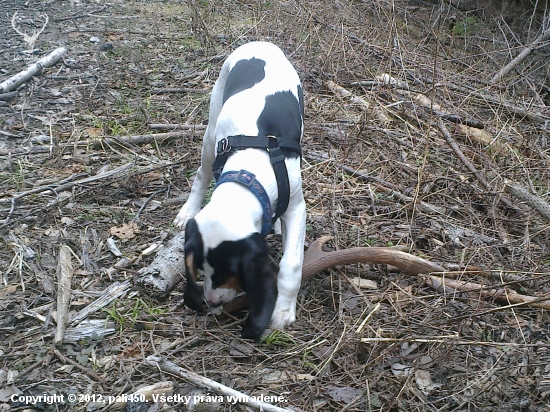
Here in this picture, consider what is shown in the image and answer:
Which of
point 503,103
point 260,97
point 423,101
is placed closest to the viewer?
point 260,97

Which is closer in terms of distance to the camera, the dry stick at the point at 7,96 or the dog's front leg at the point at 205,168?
the dog's front leg at the point at 205,168

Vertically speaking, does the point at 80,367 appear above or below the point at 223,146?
below

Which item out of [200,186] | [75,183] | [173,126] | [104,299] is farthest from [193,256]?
[173,126]

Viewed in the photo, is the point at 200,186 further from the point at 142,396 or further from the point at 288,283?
the point at 142,396

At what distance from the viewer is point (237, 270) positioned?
2812 mm

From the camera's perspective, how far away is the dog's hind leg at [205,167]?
13.6 feet

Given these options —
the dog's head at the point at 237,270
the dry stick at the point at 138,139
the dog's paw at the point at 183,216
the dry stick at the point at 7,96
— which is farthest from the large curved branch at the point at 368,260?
the dry stick at the point at 7,96

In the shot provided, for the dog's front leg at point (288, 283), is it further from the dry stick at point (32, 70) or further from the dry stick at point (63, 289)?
the dry stick at point (32, 70)

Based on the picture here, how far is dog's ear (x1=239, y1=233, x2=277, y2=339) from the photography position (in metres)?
2.79

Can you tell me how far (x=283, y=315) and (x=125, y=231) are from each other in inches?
56.6

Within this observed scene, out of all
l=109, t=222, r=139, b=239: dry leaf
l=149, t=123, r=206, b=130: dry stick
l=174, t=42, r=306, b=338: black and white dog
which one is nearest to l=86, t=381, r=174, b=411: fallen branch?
l=174, t=42, r=306, b=338: black and white dog

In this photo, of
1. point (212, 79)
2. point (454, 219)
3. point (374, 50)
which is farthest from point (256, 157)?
point (374, 50)

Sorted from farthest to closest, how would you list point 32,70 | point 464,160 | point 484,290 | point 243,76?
point 32,70
point 464,160
point 243,76
point 484,290

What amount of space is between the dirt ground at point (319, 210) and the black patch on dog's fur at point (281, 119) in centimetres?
83
